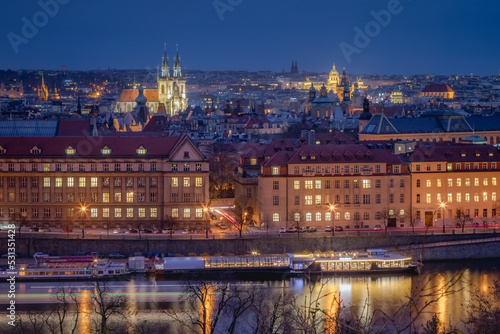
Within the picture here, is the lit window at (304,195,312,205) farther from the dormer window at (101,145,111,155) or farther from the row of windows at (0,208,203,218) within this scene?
the dormer window at (101,145,111,155)

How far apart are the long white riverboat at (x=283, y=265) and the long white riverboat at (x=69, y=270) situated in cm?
183

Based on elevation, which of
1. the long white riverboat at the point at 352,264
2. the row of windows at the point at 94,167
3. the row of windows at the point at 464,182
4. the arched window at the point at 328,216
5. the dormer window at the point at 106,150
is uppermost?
the dormer window at the point at 106,150

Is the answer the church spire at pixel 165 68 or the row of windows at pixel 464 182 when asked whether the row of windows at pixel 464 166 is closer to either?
the row of windows at pixel 464 182

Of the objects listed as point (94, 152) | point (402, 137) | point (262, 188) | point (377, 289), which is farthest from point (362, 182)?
point (402, 137)

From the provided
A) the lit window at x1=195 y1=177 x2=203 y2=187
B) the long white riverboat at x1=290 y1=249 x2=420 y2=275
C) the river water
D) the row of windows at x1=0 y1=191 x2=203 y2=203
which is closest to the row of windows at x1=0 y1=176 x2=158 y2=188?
the row of windows at x1=0 y1=191 x2=203 y2=203

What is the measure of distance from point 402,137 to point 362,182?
25269 millimetres

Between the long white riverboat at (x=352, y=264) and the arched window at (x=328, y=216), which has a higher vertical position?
the arched window at (x=328, y=216)

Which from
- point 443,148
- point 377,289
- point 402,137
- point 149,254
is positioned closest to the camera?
point 377,289

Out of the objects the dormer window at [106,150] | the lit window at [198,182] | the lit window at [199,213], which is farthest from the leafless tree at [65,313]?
the dormer window at [106,150]

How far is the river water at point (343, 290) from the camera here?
32.9 metres

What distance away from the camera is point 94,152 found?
150 ft

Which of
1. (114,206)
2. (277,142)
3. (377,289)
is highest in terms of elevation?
(277,142)

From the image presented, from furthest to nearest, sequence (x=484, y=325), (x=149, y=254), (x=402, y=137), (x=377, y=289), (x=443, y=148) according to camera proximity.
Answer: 1. (x=402, y=137)
2. (x=443, y=148)
3. (x=149, y=254)
4. (x=377, y=289)
5. (x=484, y=325)

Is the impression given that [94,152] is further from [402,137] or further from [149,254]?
[402,137]
